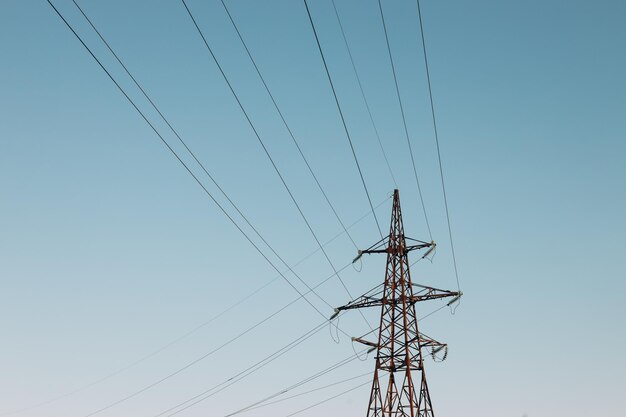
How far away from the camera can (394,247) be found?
36344 millimetres

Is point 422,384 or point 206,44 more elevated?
point 422,384

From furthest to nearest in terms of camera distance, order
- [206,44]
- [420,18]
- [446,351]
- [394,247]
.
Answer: [394,247], [446,351], [420,18], [206,44]

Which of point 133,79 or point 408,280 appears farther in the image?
point 408,280

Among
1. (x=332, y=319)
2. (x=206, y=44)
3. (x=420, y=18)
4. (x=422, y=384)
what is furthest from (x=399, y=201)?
(x=206, y=44)

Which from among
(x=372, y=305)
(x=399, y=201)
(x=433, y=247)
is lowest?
(x=372, y=305)

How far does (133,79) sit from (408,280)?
25.7 metres

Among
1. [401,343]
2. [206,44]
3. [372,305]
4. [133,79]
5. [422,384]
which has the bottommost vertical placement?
[133,79]

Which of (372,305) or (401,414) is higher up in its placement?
(372,305)

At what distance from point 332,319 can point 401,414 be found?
7460mm

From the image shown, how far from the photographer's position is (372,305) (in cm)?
3403

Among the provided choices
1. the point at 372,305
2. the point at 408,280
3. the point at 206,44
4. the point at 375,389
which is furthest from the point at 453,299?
the point at 206,44

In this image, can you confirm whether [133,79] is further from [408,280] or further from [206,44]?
[408,280]

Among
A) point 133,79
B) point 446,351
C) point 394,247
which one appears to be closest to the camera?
point 133,79

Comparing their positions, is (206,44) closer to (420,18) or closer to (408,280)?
(420,18)
